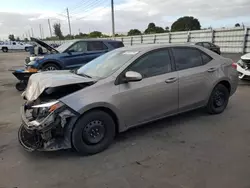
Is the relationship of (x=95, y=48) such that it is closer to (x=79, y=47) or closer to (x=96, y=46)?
(x=96, y=46)

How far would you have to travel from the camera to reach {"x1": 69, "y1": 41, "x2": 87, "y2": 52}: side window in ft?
30.8

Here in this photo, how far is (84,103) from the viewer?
10.4ft

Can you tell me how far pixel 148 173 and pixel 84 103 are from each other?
1.27 m

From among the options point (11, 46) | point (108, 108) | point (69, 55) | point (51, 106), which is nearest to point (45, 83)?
point (51, 106)

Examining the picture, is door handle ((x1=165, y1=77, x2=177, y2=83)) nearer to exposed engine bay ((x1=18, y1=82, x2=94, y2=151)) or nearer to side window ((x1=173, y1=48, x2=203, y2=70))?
side window ((x1=173, y1=48, x2=203, y2=70))

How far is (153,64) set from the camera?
155 inches

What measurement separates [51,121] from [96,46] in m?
7.05

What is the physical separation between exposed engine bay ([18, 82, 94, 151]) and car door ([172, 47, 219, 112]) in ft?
5.84

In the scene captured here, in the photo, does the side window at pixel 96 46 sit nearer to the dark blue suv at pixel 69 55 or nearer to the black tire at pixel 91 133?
the dark blue suv at pixel 69 55

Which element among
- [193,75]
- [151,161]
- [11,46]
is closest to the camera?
[151,161]

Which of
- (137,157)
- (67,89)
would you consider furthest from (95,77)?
(137,157)

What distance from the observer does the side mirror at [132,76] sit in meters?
3.45

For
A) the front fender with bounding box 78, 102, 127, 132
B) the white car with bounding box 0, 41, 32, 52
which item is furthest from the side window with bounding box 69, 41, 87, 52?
the white car with bounding box 0, 41, 32, 52

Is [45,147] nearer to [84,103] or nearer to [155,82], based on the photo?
[84,103]
